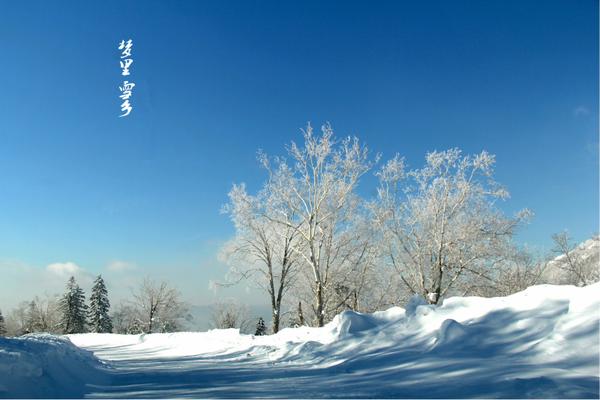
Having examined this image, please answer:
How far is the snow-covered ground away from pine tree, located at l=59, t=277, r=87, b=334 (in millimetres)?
49669

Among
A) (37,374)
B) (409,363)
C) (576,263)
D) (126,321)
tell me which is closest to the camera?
(37,374)

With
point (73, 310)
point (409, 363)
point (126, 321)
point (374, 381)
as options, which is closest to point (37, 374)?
point (374, 381)

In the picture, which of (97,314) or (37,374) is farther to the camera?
(97,314)

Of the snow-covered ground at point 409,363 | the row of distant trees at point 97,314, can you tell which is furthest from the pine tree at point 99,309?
the snow-covered ground at point 409,363

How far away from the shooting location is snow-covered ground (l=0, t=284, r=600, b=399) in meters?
6.40

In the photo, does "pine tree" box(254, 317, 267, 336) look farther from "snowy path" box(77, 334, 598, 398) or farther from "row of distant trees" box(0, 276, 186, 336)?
"snowy path" box(77, 334, 598, 398)

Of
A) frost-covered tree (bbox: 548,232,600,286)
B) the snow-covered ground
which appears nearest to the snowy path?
the snow-covered ground

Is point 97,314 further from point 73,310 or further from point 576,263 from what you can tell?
point 576,263

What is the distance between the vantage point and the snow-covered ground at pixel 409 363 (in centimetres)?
640

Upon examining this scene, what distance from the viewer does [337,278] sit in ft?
91.2

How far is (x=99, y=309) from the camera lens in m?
56.1

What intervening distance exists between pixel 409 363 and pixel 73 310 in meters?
57.0

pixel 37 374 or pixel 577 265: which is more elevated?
pixel 577 265

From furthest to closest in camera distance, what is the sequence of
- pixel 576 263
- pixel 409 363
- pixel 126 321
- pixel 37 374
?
pixel 126 321 < pixel 576 263 < pixel 409 363 < pixel 37 374
